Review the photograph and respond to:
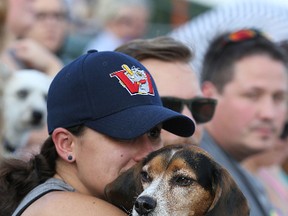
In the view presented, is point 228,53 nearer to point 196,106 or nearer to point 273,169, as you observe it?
point 196,106

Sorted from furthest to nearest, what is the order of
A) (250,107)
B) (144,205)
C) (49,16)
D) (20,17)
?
(49,16) < (20,17) < (250,107) < (144,205)

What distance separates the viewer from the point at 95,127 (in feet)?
12.2

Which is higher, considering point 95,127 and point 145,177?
point 95,127

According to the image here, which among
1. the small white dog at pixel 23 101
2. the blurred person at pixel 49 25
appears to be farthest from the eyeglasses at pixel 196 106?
the blurred person at pixel 49 25

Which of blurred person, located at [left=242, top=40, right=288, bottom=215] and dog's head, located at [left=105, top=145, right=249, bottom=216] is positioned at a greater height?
dog's head, located at [left=105, top=145, right=249, bottom=216]

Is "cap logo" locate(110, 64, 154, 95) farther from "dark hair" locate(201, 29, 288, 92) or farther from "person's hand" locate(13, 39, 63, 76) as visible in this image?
"person's hand" locate(13, 39, 63, 76)

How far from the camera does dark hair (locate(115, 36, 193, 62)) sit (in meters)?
4.78

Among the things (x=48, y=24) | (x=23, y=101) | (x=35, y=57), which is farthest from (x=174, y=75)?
(x=48, y=24)

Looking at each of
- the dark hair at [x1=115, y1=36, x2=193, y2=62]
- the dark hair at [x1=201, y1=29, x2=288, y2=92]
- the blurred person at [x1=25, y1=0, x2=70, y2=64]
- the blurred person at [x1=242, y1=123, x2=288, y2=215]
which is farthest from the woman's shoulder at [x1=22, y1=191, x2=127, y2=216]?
the blurred person at [x1=25, y1=0, x2=70, y2=64]

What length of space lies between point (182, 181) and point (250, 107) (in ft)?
9.50

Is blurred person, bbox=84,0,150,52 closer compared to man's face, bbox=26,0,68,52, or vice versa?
man's face, bbox=26,0,68,52

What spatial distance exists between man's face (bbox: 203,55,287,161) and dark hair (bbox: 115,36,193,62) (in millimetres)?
1559

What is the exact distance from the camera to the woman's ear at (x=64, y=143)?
Answer: 150 inches

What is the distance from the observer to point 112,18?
9344 mm
